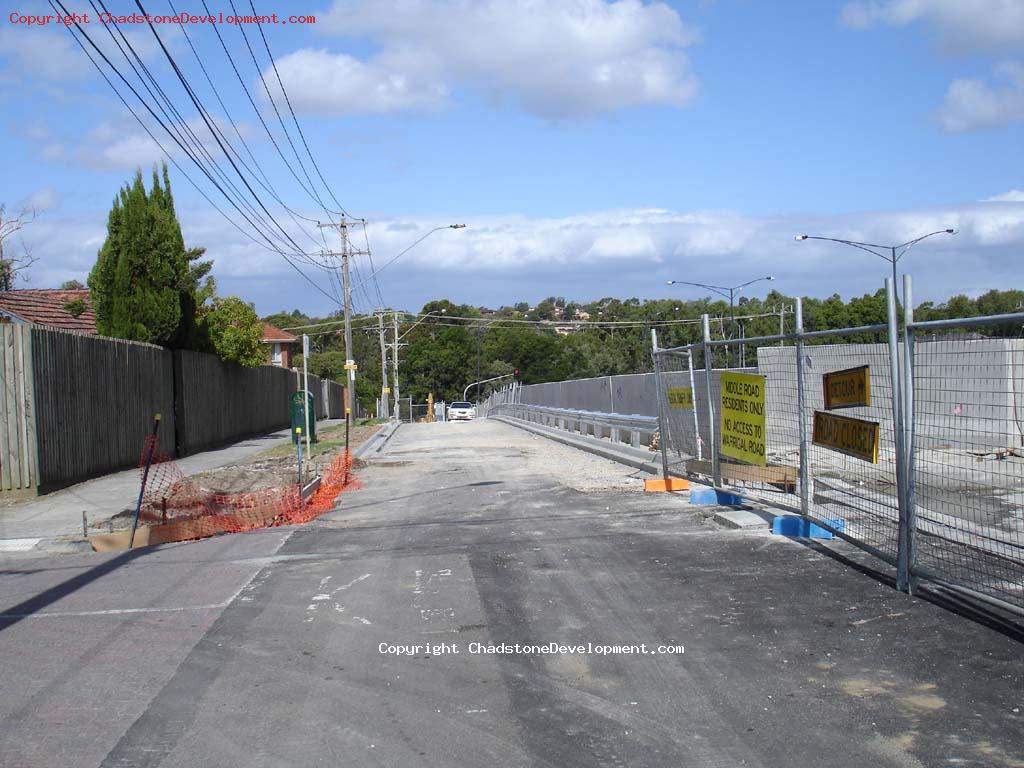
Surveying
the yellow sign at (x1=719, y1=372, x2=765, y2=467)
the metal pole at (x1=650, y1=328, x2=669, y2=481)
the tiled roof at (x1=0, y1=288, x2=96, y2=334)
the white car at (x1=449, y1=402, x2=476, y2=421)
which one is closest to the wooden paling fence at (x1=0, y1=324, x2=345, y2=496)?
the tiled roof at (x1=0, y1=288, x2=96, y2=334)

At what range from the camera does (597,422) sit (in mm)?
23891

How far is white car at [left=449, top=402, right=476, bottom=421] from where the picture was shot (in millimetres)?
64062

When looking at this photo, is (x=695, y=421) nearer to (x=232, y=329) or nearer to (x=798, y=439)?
(x=798, y=439)

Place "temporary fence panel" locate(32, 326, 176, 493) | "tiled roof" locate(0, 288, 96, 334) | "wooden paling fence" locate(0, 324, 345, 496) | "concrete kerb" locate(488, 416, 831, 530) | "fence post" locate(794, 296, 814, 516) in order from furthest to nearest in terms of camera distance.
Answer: "tiled roof" locate(0, 288, 96, 334)
"temporary fence panel" locate(32, 326, 176, 493)
"wooden paling fence" locate(0, 324, 345, 496)
"concrete kerb" locate(488, 416, 831, 530)
"fence post" locate(794, 296, 814, 516)

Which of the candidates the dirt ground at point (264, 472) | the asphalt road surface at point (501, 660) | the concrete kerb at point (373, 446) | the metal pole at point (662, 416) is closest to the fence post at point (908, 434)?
the asphalt road surface at point (501, 660)

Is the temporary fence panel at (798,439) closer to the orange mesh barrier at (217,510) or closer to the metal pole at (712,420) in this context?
the metal pole at (712,420)

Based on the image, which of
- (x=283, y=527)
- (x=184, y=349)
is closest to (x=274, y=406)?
(x=184, y=349)

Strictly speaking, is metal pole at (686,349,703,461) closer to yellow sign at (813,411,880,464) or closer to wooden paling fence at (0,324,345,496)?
yellow sign at (813,411,880,464)

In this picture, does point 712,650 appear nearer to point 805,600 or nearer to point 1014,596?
point 805,600

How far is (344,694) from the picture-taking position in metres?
5.25

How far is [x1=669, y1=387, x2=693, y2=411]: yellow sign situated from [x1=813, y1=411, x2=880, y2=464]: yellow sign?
12.4 feet

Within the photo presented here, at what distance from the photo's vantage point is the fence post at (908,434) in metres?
6.83

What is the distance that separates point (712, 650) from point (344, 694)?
2.21 metres

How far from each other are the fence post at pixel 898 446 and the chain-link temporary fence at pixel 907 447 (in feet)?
0.03
